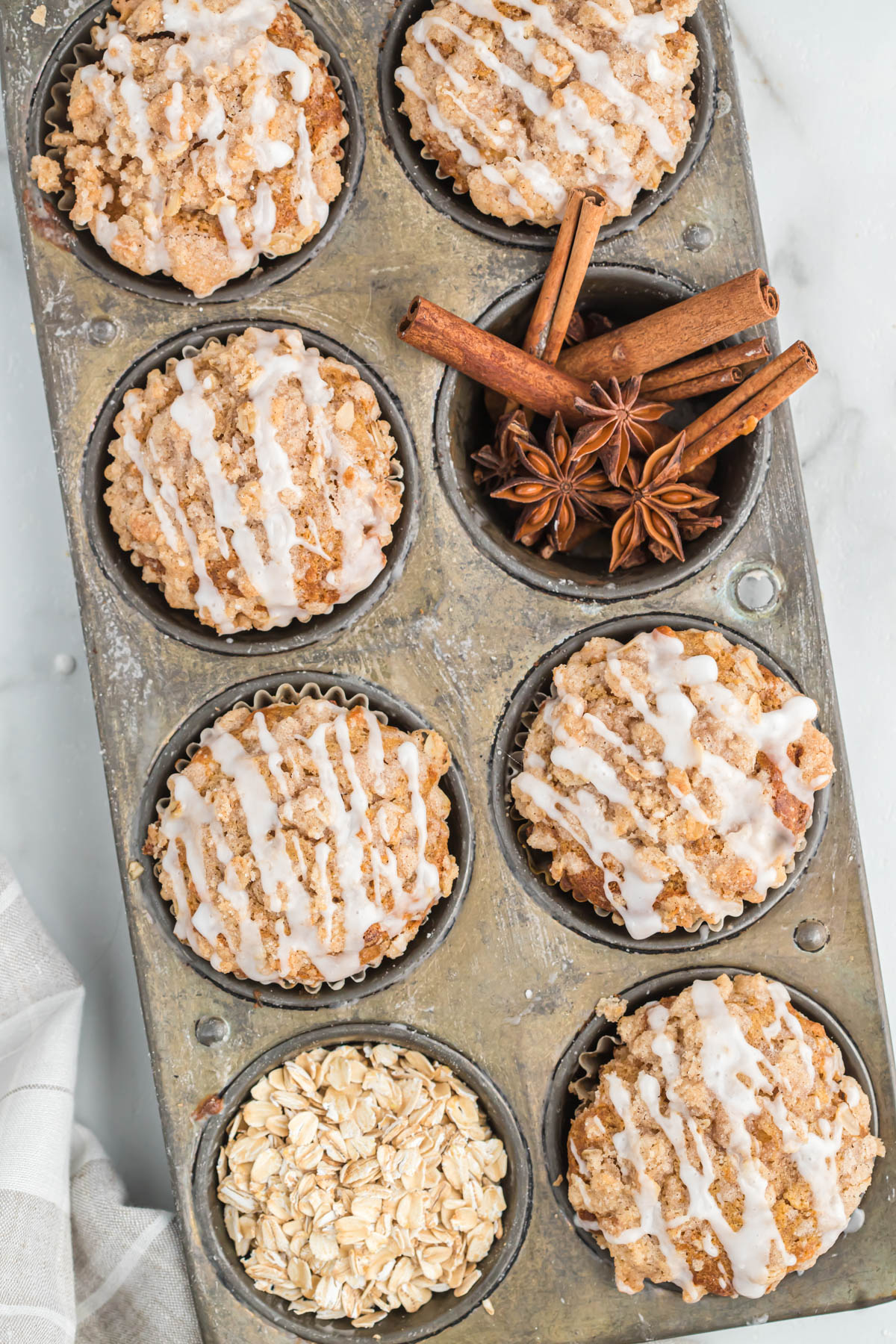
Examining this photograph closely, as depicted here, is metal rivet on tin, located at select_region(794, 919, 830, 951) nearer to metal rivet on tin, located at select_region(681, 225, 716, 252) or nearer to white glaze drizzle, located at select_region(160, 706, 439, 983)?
white glaze drizzle, located at select_region(160, 706, 439, 983)

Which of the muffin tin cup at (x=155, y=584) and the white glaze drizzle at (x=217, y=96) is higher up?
the white glaze drizzle at (x=217, y=96)

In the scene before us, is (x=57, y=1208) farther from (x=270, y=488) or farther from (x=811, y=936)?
(x=811, y=936)

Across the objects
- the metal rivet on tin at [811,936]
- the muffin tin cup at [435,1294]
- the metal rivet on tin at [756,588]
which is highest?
the metal rivet on tin at [756,588]

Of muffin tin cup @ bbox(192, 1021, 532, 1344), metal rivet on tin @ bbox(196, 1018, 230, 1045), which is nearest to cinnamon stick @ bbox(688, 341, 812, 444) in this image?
muffin tin cup @ bbox(192, 1021, 532, 1344)

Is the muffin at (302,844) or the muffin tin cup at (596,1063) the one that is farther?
the muffin tin cup at (596,1063)

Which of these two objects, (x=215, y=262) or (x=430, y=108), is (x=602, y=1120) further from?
(x=430, y=108)

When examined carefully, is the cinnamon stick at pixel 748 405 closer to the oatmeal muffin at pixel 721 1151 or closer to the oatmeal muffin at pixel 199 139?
the oatmeal muffin at pixel 199 139

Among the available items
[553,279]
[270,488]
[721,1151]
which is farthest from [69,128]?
[721,1151]

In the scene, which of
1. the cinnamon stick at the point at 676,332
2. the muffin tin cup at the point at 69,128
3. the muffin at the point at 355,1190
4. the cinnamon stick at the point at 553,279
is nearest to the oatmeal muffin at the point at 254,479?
the muffin tin cup at the point at 69,128
